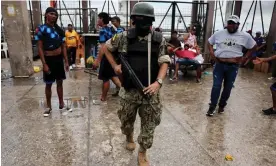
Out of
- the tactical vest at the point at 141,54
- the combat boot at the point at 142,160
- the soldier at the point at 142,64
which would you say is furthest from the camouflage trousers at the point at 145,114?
the tactical vest at the point at 141,54

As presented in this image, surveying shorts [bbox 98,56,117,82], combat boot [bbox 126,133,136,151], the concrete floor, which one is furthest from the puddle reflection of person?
combat boot [bbox 126,133,136,151]

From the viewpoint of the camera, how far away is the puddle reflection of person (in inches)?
143

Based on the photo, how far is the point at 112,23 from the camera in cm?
495

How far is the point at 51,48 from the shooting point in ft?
12.3

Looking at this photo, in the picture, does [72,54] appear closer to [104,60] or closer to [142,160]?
[104,60]

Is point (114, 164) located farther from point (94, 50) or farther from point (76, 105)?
point (94, 50)

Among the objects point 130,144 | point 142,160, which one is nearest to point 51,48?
point 130,144

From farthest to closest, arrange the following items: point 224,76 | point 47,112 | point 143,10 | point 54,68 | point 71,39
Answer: point 71,39 < point 224,76 < point 47,112 < point 54,68 < point 143,10

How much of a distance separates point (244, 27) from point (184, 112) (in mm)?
7014

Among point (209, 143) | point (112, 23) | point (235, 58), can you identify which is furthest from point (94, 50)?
point (209, 143)

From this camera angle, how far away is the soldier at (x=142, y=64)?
233cm

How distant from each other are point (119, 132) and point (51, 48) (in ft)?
5.48

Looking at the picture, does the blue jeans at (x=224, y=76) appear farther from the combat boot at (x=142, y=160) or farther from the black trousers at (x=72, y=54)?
the black trousers at (x=72, y=54)

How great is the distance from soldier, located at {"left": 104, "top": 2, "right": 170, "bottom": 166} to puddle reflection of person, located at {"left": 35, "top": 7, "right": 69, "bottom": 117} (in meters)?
1.54
